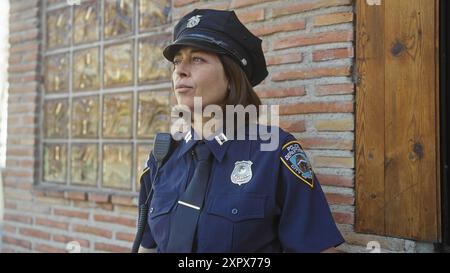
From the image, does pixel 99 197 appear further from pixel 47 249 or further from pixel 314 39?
pixel 314 39

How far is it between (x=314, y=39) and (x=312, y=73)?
0.17 metres

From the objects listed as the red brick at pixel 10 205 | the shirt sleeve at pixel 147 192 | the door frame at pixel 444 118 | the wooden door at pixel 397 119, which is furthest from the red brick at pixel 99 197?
the door frame at pixel 444 118

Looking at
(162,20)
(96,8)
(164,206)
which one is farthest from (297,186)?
(96,8)

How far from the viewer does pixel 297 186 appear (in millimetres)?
1605

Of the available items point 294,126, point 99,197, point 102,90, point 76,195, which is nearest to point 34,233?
point 76,195

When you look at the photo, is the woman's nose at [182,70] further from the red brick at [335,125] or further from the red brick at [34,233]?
the red brick at [34,233]

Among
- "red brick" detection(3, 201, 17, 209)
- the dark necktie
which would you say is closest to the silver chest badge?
the dark necktie

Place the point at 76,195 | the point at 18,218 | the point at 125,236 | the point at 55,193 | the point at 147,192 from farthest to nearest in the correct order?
the point at 18,218 → the point at 55,193 → the point at 76,195 → the point at 125,236 → the point at 147,192

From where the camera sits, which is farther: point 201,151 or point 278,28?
point 278,28

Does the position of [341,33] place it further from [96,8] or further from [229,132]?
[96,8]

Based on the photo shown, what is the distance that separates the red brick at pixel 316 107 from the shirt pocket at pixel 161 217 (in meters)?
0.89

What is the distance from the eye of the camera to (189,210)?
1.67 meters

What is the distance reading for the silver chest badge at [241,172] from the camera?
1.65 m

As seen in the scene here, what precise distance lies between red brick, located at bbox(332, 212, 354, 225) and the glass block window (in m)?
1.36
